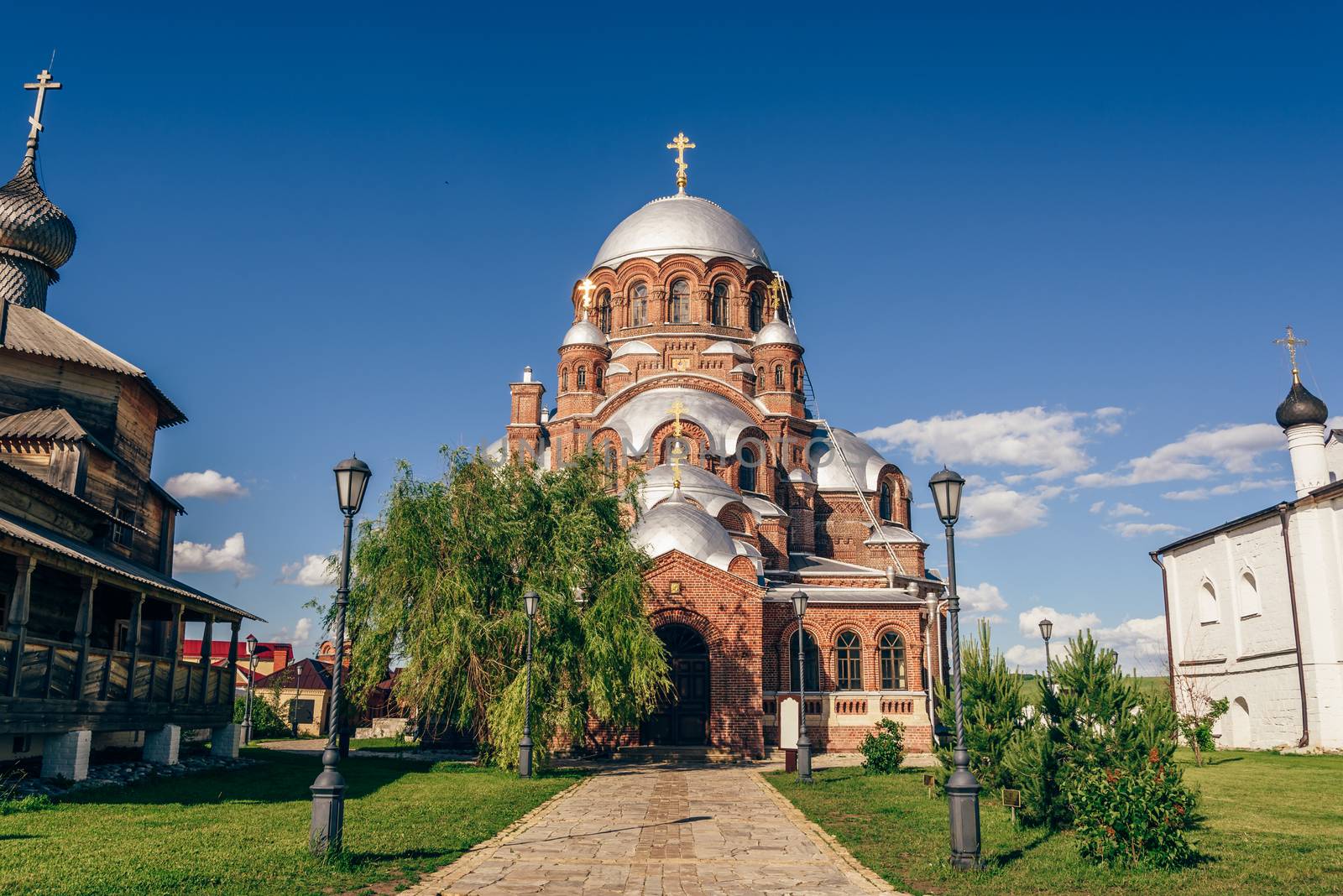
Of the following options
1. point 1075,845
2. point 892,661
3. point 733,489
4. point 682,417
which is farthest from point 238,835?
point 682,417

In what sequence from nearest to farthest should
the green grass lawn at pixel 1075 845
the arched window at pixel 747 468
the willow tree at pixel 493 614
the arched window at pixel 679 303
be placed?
the green grass lawn at pixel 1075 845
the willow tree at pixel 493 614
the arched window at pixel 747 468
the arched window at pixel 679 303

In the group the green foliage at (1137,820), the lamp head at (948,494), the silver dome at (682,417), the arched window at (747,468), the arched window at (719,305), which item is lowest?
the green foliage at (1137,820)

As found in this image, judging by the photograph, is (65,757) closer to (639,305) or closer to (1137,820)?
(1137,820)

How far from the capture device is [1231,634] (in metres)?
29.5

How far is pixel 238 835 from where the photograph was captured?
A: 10602 mm

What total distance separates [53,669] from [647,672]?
10.4 m

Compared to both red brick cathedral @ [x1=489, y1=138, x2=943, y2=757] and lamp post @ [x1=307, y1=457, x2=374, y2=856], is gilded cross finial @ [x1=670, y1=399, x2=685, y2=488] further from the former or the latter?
lamp post @ [x1=307, y1=457, x2=374, y2=856]

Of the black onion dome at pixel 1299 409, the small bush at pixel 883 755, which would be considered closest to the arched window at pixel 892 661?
the small bush at pixel 883 755

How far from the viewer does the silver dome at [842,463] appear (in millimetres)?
38000

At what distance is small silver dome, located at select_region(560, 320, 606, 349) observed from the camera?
3878 cm

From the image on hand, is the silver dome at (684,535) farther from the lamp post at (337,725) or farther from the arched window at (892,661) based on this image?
the lamp post at (337,725)

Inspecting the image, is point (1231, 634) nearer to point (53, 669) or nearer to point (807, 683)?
point (807, 683)

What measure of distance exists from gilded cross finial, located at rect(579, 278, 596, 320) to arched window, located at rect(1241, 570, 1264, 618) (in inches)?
988

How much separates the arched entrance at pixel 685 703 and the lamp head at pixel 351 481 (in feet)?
53.7
